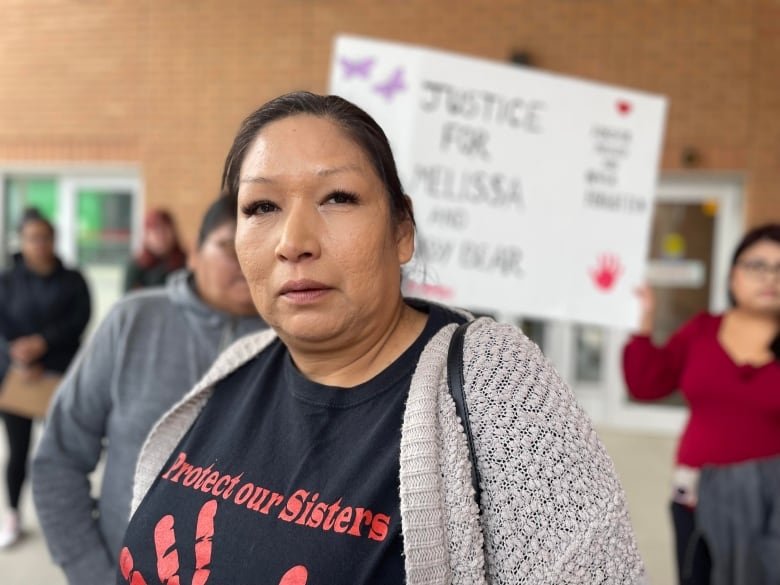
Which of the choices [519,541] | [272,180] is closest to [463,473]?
[519,541]

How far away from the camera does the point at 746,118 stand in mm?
5730

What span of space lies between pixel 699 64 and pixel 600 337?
7.51ft

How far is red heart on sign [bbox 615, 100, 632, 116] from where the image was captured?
3.44 m

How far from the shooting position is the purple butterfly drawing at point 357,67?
3.38 m

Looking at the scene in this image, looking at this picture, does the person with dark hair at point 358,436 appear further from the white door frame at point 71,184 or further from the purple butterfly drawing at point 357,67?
the white door frame at point 71,184

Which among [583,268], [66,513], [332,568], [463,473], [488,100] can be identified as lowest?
[66,513]

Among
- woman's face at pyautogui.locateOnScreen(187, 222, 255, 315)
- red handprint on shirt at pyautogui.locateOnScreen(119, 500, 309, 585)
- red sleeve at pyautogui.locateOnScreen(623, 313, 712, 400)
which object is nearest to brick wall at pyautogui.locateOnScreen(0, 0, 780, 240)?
red sleeve at pyautogui.locateOnScreen(623, 313, 712, 400)

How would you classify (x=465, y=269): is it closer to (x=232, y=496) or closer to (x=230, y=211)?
(x=230, y=211)

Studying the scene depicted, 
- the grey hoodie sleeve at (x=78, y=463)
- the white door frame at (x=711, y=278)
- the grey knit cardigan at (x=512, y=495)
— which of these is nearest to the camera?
the grey knit cardigan at (x=512, y=495)

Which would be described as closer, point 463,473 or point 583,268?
point 463,473

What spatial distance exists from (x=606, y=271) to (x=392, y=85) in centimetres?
129

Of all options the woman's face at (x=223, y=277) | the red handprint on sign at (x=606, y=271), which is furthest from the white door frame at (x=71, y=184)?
the woman's face at (x=223, y=277)

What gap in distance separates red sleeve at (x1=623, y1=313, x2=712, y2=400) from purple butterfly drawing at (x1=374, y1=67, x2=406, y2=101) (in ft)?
4.99

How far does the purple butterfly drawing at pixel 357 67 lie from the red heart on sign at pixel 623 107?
115cm
